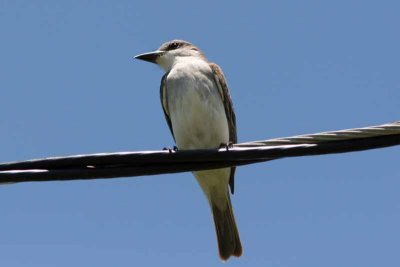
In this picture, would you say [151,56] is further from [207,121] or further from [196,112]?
[207,121]

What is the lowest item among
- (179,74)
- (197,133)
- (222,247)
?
(222,247)

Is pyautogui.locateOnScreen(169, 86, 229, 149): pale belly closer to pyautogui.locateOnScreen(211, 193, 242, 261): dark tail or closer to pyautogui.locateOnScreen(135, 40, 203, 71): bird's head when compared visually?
pyautogui.locateOnScreen(211, 193, 242, 261): dark tail

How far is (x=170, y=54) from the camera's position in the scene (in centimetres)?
1060

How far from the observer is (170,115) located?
9297 millimetres

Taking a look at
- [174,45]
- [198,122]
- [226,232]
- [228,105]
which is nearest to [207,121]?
[198,122]

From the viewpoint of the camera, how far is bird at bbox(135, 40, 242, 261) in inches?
347

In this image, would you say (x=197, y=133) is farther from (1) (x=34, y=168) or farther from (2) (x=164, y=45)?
(1) (x=34, y=168)

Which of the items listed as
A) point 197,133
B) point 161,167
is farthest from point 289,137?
point 197,133

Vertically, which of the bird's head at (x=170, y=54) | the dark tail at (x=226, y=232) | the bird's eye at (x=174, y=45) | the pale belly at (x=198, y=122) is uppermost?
the bird's eye at (x=174, y=45)

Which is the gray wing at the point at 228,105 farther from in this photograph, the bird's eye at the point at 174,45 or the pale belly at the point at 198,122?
the bird's eye at the point at 174,45

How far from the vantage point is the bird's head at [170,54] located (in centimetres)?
1047

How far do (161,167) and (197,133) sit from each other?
3.85 m

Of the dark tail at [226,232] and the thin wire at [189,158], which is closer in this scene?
the thin wire at [189,158]

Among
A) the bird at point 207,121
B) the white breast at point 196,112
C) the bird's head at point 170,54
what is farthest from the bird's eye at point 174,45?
the white breast at point 196,112
